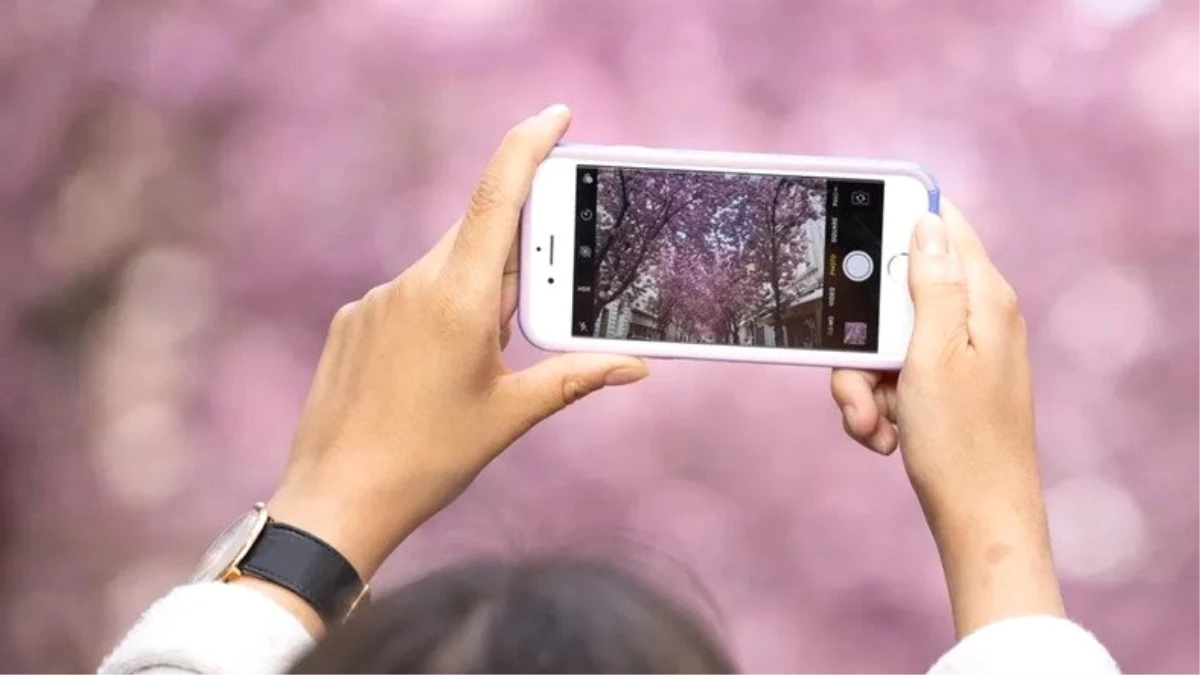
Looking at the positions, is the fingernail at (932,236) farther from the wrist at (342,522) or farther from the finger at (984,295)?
the wrist at (342,522)

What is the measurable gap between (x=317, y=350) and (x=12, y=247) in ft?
0.60

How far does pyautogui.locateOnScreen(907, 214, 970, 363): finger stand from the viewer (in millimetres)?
496

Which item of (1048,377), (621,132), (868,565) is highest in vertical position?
(621,132)

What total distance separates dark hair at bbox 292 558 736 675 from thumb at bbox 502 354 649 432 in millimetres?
174

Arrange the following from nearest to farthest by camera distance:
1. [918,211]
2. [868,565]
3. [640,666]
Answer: [640,666] → [918,211] → [868,565]

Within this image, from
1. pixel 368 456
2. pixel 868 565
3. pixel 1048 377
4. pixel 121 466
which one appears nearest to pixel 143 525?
pixel 121 466

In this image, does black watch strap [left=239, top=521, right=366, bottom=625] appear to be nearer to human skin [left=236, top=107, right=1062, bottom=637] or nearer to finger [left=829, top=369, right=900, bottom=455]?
human skin [left=236, top=107, right=1062, bottom=637]

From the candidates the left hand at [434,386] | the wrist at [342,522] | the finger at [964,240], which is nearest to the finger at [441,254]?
the left hand at [434,386]

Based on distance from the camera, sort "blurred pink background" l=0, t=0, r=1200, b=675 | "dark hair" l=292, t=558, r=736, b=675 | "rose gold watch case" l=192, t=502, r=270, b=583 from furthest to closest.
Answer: "blurred pink background" l=0, t=0, r=1200, b=675 → "rose gold watch case" l=192, t=502, r=270, b=583 → "dark hair" l=292, t=558, r=736, b=675

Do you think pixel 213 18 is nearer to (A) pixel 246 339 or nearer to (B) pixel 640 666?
(A) pixel 246 339

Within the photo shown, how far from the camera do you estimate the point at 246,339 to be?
0.70 meters

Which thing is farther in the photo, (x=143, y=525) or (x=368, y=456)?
(x=143, y=525)

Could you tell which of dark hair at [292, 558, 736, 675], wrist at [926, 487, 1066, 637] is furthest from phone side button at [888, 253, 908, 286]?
dark hair at [292, 558, 736, 675]

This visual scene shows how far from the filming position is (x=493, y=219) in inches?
20.6
